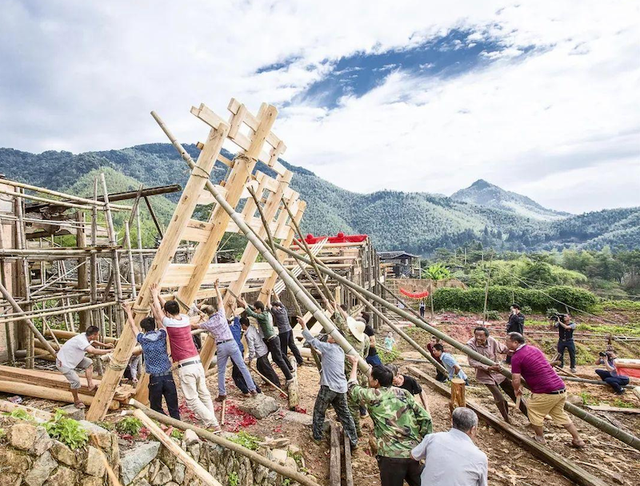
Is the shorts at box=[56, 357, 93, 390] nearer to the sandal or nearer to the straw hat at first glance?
the straw hat

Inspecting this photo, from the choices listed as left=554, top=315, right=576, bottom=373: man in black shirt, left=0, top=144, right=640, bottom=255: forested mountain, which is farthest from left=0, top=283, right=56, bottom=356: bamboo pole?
left=0, top=144, right=640, bottom=255: forested mountain

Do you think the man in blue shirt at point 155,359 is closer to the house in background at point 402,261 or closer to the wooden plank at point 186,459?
the wooden plank at point 186,459

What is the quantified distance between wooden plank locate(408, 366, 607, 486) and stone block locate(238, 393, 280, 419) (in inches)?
155

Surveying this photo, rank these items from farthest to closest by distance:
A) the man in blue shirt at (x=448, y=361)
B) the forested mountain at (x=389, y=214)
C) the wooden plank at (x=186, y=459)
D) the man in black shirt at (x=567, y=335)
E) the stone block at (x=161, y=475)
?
the forested mountain at (x=389, y=214) < the man in black shirt at (x=567, y=335) < the man in blue shirt at (x=448, y=361) < the stone block at (x=161, y=475) < the wooden plank at (x=186, y=459)

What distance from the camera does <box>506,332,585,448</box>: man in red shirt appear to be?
5.54 m

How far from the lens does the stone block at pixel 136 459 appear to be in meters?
2.98

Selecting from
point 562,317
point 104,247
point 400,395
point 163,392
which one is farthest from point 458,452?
point 562,317

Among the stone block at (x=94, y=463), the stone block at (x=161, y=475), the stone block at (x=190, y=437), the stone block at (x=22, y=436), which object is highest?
the stone block at (x=22, y=436)

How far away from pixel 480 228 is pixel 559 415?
6754 inches

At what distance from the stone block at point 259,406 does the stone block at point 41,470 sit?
376cm

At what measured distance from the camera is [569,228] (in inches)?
5340

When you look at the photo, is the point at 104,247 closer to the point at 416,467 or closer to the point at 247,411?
the point at 247,411

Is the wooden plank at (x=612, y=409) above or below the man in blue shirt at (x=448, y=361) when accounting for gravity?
below

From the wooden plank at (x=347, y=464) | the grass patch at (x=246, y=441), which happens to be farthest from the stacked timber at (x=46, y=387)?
the wooden plank at (x=347, y=464)
